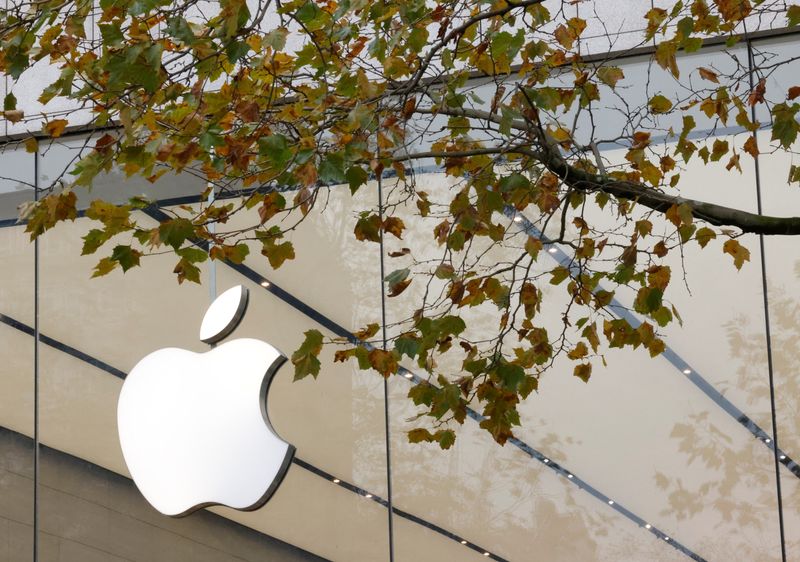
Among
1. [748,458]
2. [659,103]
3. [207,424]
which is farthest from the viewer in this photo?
[748,458]

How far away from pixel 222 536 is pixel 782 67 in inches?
190

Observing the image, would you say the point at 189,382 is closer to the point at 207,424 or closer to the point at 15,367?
the point at 207,424

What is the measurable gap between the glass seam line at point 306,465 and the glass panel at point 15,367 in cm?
1

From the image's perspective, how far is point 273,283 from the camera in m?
8.44

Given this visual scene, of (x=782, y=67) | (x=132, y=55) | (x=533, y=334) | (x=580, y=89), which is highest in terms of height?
(x=782, y=67)

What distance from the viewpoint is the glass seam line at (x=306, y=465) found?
786 centimetres

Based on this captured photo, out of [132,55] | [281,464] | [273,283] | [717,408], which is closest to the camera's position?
[132,55]

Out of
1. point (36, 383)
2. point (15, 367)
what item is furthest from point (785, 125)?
point (15, 367)

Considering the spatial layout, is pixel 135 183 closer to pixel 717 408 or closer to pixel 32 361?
Result: pixel 32 361

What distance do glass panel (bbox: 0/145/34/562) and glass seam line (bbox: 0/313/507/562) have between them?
0.04ft

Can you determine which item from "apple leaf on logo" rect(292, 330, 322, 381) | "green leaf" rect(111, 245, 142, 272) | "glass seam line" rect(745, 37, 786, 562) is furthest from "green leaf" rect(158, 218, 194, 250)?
"glass seam line" rect(745, 37, 786, 562)

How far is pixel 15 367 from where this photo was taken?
8.82m

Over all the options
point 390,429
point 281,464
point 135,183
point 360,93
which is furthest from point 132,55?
point 135,183

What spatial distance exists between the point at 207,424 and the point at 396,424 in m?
1.34
